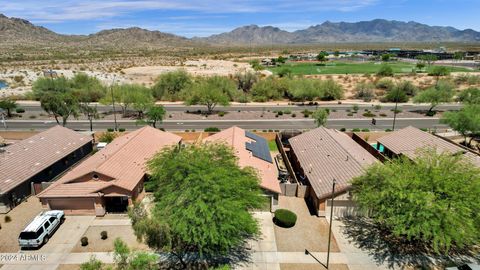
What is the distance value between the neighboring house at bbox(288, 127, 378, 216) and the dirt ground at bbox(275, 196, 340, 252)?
3.89ft

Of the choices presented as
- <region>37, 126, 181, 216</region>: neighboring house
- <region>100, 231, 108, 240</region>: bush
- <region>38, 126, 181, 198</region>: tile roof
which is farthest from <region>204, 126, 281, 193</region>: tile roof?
<region>100, 231, 108, 240</region>: bush

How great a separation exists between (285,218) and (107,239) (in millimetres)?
15103

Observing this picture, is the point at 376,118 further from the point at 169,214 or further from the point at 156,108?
the point at 169,214

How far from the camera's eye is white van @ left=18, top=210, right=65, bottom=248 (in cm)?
2469

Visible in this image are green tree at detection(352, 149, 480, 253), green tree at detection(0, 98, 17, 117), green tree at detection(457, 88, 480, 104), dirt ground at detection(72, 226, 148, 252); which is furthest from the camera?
green tree at detection(457, 88, 480, 104)

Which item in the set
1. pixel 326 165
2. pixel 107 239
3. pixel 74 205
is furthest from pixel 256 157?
pixel 74 205

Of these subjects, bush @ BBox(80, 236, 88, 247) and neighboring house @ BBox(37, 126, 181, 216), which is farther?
neighboring house @ BBox(37, 126, 181, 216)

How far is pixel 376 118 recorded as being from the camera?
2608 inches

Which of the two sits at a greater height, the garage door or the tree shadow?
the garage door

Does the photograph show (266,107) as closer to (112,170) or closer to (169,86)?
(169,86)

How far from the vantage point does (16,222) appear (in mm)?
28688

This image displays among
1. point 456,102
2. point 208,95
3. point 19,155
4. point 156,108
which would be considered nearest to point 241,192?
point 19,155

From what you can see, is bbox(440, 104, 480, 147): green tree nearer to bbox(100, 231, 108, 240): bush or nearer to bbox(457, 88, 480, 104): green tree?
bbox(457, 88, 480, 104): green tree

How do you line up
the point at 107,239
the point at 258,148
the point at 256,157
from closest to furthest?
the point at 107,239, the point at 256,157, the point at 258,148
